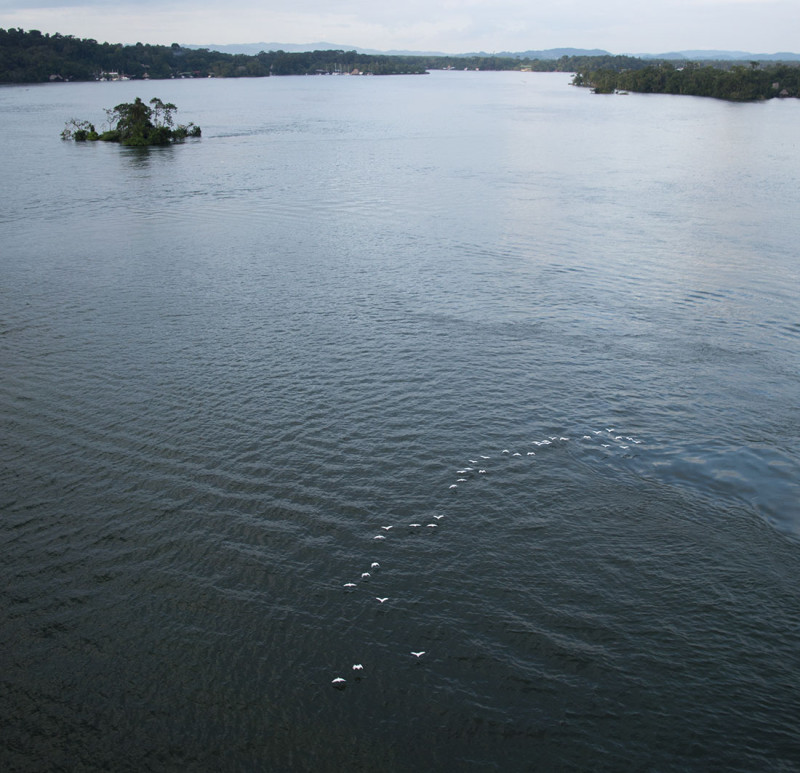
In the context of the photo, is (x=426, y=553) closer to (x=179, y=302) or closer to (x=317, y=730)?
(x=317, y=730)

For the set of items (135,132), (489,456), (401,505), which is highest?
(135,132)

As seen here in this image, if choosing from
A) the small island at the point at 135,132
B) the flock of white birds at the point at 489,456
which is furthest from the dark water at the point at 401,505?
the small island at the point at 135,132

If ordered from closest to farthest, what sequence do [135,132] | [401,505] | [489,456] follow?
[401,505] < [489,456] < [135,132]

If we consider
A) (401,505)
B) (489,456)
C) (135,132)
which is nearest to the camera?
(401,505)

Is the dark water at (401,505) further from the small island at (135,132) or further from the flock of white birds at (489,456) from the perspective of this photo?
the small island at (135,132)

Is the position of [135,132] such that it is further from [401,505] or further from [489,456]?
[401,505]

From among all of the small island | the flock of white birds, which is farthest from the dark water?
the small island

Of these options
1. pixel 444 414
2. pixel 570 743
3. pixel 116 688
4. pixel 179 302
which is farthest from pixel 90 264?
pixel 570 743

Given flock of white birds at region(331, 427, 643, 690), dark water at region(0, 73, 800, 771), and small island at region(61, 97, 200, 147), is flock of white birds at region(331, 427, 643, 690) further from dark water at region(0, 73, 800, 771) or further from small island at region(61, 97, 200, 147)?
small island at region(61, 97, 200, 147)

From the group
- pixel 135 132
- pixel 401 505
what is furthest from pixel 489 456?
pixel 135 132
